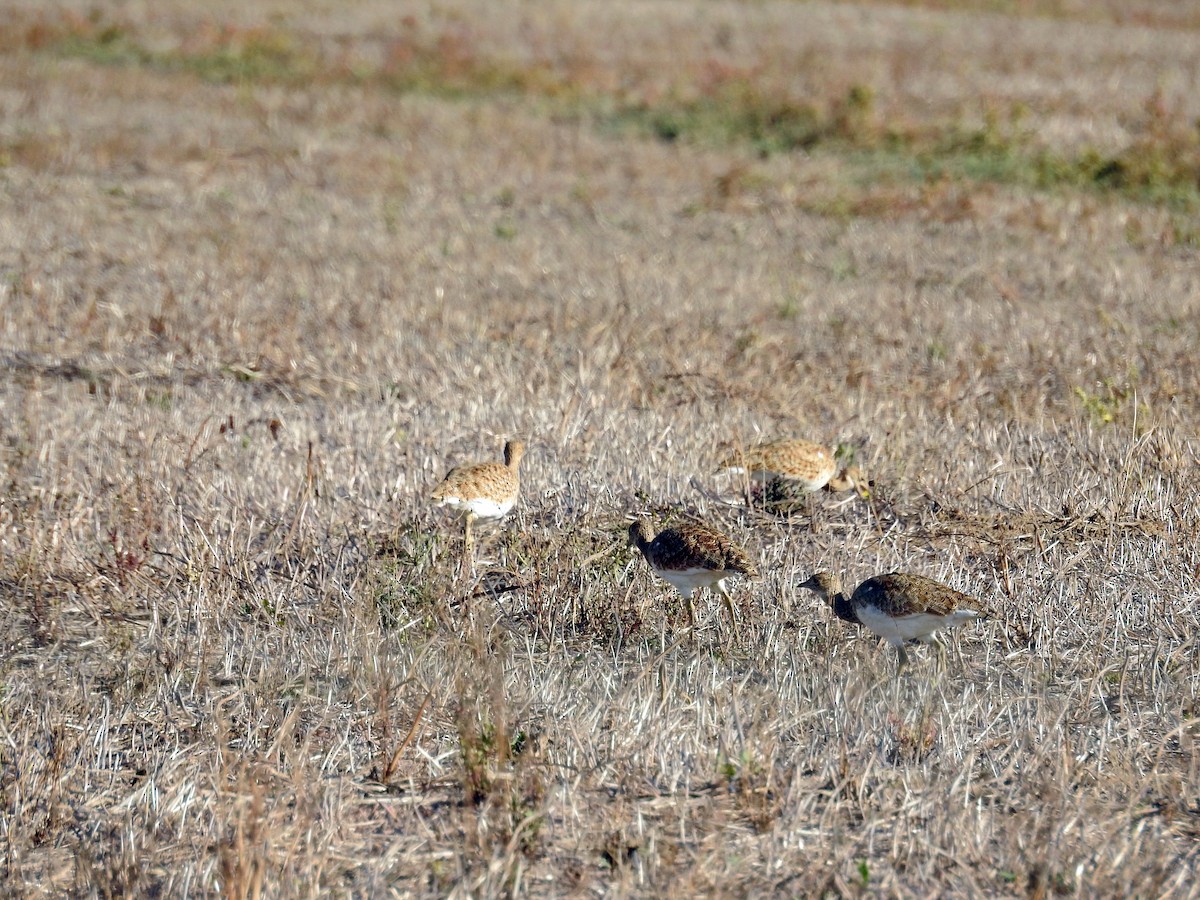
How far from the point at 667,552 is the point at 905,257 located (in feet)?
26.7

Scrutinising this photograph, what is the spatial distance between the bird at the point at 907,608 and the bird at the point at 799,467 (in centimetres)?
135

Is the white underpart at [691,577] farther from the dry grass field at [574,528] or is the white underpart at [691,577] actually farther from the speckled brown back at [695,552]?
the dry grass field at [574,528]

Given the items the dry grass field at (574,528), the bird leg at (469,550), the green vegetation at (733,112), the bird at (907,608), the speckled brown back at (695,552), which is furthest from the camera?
the green vegetation at (733,112)

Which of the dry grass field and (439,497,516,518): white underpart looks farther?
(439,497,516,518): white underpart

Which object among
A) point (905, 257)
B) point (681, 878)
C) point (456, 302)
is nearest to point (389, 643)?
point (681, 878)

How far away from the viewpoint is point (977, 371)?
8.32 metres

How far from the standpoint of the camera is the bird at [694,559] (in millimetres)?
4473

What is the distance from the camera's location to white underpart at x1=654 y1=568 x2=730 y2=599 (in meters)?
4.53

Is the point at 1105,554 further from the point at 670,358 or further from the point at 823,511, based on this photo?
the point at 670,358

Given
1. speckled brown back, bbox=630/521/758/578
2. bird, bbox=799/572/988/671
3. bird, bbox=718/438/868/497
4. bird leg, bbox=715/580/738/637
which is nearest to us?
bird, bbox=799/572/988/671

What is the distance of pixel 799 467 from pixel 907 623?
1660mm

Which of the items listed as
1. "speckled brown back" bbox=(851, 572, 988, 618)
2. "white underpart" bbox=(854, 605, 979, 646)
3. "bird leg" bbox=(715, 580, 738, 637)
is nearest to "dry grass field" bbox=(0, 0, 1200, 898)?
"bird leg" bbox=(715, 580, 738, 637)

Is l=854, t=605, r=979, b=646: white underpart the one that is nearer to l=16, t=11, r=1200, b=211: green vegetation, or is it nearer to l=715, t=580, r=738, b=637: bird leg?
l=715, t=580, r=738, b=637: bird leg

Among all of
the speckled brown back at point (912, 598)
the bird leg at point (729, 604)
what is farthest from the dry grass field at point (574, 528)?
the speckled brown back at point (912, 598)
